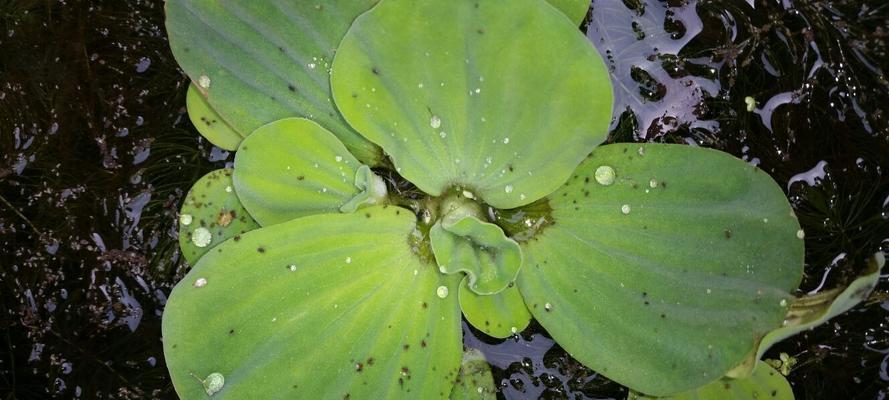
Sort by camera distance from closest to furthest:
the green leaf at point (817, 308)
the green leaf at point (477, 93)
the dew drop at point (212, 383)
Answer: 1. the green leaf at point (817, 308)
2. the green leaf at point (477, 93)
3. the dew drop at point (212, 383)

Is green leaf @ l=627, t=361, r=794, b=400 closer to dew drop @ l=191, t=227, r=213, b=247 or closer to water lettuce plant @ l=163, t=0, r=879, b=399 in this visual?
water lettuce plant @ l=163, t=0, r=879, b=399

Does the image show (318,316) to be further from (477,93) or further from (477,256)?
(477,93)

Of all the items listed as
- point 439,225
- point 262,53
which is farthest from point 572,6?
point 262,53

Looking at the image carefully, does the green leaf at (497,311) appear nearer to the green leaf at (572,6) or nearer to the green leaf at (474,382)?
the green leaf at (474,382)

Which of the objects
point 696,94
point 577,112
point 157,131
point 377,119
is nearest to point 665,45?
point 696,94

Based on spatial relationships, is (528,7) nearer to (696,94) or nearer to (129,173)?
(696,94)

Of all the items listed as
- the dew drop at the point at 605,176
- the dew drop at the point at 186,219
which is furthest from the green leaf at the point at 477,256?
the dew drop at the point at 186,219
